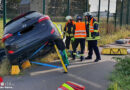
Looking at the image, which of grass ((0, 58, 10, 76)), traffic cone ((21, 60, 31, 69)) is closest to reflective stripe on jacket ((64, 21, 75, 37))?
traffic cone ((21, 60, 31, 69))

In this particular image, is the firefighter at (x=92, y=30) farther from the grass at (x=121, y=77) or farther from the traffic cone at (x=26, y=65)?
the traffic cone at (x=26, y=65)

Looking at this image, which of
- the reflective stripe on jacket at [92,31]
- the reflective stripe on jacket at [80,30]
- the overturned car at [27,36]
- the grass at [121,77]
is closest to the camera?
the grass at [121,77]

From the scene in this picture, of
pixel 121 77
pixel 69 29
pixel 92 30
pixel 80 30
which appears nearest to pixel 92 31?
pixel 92 30

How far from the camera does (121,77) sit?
468 centimetres

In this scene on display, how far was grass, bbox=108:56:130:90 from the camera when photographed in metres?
4.02

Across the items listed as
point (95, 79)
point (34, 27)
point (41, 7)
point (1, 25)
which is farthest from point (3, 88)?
point (41, 7)

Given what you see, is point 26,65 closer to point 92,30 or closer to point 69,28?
point 69,28

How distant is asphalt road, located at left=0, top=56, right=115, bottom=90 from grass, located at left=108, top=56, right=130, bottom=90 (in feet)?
0.71

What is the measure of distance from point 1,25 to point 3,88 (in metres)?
3.55

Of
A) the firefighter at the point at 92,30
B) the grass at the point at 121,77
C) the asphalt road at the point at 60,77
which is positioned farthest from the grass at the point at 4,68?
the firefighter at the point at 92,30

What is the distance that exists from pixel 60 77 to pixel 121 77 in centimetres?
168

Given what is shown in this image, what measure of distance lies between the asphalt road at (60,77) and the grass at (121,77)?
0.71ft

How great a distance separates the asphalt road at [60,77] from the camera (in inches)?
170

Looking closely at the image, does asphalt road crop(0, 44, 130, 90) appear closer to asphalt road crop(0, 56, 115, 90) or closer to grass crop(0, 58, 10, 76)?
asphalt road crop(0, 56, 115, 90)
